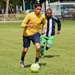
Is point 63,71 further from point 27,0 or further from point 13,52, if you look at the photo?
point 27,0

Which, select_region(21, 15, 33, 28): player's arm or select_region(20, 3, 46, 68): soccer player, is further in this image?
select_region(20, 3, 46, 68): soccer player

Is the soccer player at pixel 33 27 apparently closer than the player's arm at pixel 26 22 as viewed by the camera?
No

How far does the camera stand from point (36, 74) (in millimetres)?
10070

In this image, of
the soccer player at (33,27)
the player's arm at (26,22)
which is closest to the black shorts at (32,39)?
the soccer player at (33,27)

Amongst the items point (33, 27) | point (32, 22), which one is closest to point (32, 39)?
point (33, 27)

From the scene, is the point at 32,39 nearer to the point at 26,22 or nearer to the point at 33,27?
the point at 33,27

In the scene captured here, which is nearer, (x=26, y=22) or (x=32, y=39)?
(x=26, y=22)

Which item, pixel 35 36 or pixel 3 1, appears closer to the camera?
pixel 35 36

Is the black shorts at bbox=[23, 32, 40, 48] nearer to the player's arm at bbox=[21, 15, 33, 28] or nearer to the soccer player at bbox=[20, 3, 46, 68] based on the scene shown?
the soccer player at bbox=[20, 3, 46, 68]

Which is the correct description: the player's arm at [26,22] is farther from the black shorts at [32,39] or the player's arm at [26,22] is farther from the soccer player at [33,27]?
the black shorts at [32,39]

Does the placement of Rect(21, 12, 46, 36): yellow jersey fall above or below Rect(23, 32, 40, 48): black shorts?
above

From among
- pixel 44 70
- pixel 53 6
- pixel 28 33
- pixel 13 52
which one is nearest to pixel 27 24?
pixel 28 33

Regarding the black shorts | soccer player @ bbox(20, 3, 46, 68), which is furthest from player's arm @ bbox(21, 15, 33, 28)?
the black shorts

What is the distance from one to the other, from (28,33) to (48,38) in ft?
10.0
